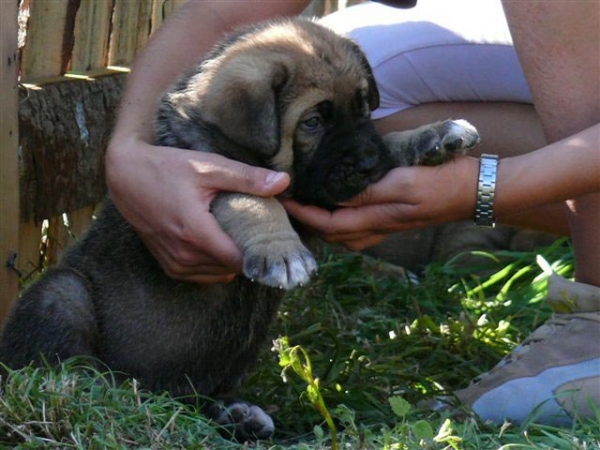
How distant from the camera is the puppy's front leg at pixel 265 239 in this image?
3.35 metres

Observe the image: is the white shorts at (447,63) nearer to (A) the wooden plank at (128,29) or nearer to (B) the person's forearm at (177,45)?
(B) the person's forearm at (177,45)

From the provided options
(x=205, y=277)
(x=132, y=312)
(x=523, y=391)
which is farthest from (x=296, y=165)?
(x=523, y=391)

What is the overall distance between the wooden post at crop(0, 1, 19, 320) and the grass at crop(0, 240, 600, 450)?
3.08ft

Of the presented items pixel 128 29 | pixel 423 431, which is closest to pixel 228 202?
pixel 423 431

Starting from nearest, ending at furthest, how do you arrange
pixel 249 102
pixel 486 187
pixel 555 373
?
1. pixel 249 102
2. pixel 486 187
3. pixel 555 373

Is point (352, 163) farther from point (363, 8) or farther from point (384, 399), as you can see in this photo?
point (363, 8)

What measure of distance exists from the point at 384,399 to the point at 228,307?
2.23 feet

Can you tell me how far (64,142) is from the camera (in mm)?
4945

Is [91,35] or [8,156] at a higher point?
[91,35]

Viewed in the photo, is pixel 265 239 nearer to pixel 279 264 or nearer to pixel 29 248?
pixel 279 264

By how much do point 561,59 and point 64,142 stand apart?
2214 millimetres

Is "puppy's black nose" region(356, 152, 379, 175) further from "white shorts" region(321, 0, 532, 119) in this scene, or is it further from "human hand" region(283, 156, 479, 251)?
"white shorts" region(321, 0, 532, 119)

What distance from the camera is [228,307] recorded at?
385cm

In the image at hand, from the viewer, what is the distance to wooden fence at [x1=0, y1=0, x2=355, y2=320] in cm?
441
